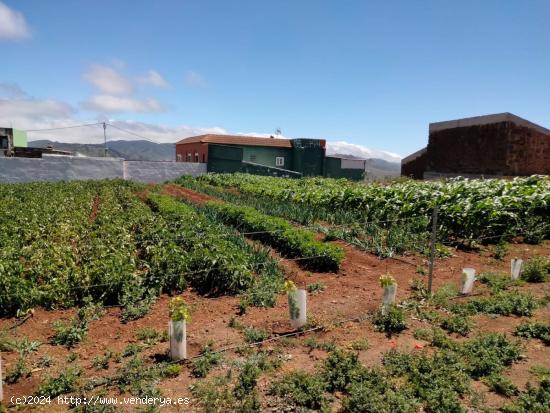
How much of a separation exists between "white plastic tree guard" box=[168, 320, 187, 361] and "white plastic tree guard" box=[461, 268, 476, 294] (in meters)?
5.19

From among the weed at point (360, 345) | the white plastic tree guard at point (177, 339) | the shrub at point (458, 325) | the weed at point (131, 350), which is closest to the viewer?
the white plastic tree guard at point (177, 339)

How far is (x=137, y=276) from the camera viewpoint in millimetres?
6805

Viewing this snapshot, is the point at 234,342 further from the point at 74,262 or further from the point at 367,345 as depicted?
the point at 74,262

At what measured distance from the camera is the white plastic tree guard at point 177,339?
14.8 ft

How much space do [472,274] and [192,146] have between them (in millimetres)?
41615

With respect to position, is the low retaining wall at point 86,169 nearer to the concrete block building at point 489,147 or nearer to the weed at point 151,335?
the concrete block building at point 489,147

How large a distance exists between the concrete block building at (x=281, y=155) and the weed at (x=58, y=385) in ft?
120

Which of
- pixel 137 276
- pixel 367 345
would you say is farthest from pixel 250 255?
pixel 367 345

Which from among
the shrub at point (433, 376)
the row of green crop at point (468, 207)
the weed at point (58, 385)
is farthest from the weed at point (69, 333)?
the row of green crop at point (468, 207)

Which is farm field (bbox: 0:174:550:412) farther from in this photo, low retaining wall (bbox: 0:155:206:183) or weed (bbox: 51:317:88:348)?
low retaining wall (bbox: 0:155:206:183)

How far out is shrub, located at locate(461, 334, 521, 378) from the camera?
14.5ft

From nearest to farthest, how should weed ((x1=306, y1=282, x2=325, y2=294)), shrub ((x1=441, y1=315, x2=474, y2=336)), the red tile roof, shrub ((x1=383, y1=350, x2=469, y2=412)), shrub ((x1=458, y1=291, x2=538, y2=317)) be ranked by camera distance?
shrub ((x1=383, y1=350, x2=469, y2=412)) < shrub ((x1=441, y1=315, x2=474, y2=336)) < shrub ((x1=458, y1=291, x2=538, y2=317)) < weed ((x1=306, y1=282, x2=325, y2=294)) < the red tile roof

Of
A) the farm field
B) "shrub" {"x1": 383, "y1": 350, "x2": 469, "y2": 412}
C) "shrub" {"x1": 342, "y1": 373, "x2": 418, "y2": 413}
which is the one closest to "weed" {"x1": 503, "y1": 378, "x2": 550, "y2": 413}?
the farm field

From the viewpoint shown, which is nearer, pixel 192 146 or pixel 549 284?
pixel 549 284
